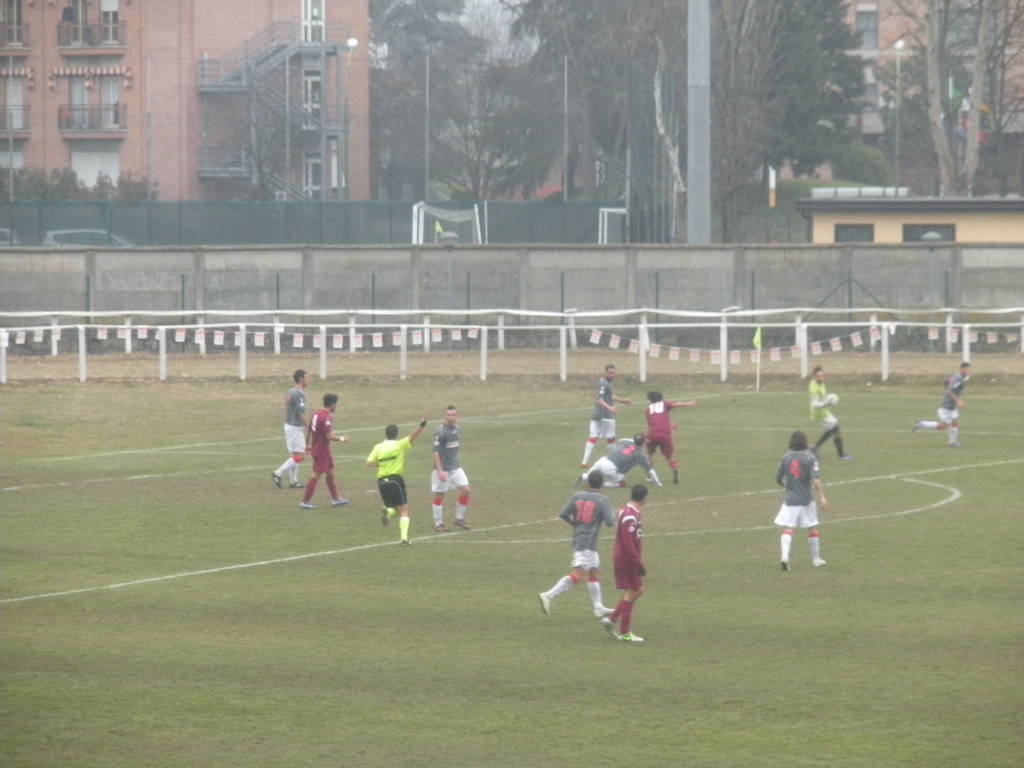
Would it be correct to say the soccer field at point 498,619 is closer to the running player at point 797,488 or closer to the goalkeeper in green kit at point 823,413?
the goalkeeper in green kit at point 823,413

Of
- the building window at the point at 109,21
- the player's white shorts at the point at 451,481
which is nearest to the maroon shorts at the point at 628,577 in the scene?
the player's white shorts at the point at 451,481

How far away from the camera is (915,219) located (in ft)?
191

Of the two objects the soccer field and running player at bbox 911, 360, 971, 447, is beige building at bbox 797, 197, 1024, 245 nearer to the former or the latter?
running player at bbox 911, 360, 971, 447

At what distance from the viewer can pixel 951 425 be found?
32.3 m

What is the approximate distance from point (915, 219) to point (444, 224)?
88.0 ft

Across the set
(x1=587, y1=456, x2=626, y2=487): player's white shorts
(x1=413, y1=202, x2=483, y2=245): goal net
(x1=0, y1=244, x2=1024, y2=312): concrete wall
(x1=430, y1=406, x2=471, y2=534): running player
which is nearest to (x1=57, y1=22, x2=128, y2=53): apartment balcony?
(x1=413, y1=202, x2=483, y2=245): goal net

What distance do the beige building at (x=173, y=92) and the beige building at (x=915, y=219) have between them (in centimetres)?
3004

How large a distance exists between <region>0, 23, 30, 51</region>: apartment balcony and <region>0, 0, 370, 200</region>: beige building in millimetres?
50

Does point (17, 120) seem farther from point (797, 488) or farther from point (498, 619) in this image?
point (498, 619)

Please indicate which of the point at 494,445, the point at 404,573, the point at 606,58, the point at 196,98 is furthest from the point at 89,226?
the point at 404,573

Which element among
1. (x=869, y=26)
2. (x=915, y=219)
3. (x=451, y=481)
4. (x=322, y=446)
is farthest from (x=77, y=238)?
(x=869, y=26)

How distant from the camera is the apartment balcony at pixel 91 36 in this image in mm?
81625

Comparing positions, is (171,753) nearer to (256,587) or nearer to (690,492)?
(256,587)

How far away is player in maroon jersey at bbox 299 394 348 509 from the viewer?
83.4ft
